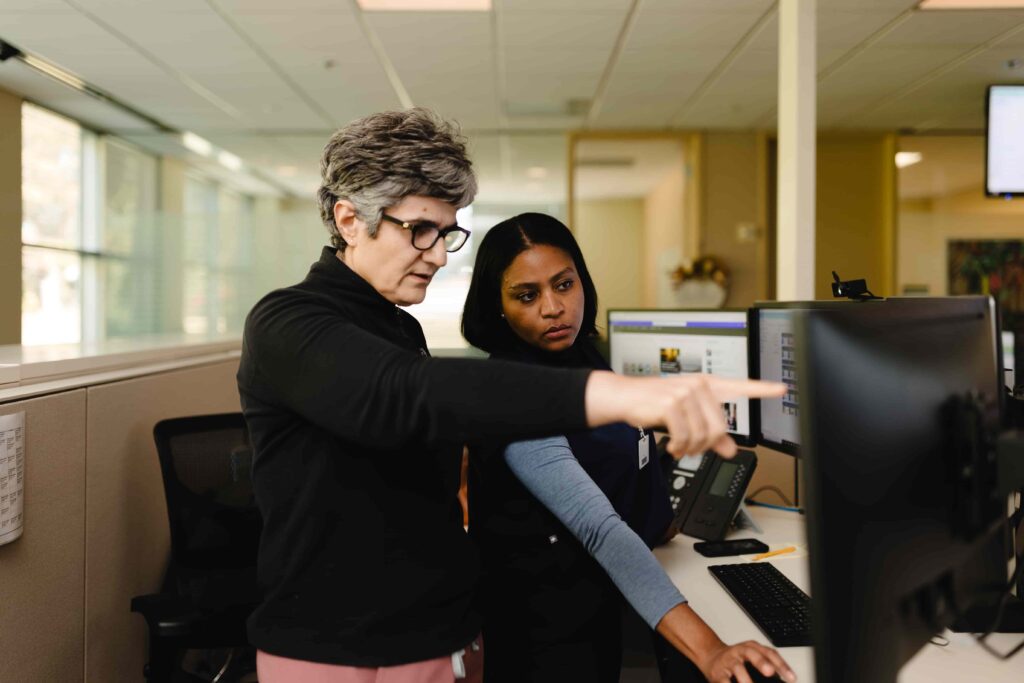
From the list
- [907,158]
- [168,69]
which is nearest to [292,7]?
[168,69]

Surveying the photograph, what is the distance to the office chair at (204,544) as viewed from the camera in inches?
60.6

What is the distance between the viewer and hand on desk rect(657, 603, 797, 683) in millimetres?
942

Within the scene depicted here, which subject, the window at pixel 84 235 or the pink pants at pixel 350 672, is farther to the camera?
the window at pixel 84 235

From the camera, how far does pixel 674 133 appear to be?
242 inches

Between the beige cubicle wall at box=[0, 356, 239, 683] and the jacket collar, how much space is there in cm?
70

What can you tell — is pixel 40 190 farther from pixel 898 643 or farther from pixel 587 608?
pixel 898 643

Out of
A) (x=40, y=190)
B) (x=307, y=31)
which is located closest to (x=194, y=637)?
(x=307, y=31)

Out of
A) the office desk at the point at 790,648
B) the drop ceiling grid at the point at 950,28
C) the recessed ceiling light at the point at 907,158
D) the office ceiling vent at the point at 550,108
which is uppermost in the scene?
the office ceiling vent at the point at 550,108

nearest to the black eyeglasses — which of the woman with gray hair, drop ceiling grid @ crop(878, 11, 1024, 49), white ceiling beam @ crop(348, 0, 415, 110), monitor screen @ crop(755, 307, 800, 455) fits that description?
the woman with gray hair

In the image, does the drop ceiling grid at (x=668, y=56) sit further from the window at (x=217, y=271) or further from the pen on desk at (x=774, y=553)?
the window at (x=217, y=271)

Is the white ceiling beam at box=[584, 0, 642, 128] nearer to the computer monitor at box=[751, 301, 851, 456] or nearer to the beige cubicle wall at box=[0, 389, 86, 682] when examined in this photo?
the computer monitor at box=[751, 301, 851, 456]

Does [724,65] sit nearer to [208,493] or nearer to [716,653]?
[208,493]

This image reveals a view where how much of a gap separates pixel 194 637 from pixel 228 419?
21.2 inches

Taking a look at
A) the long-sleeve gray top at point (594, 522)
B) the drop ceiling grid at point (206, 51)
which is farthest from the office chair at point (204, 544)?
the drop ceiling grid at point (206, 51)
